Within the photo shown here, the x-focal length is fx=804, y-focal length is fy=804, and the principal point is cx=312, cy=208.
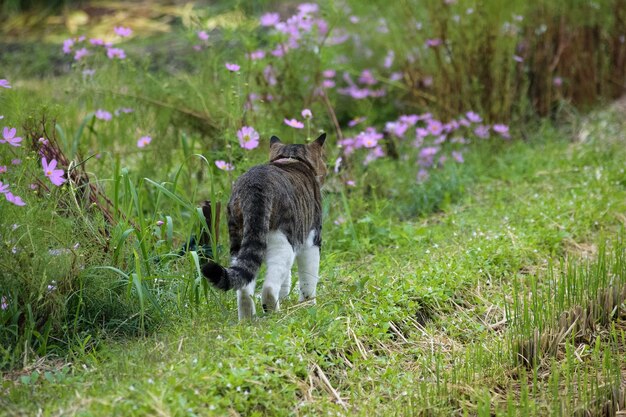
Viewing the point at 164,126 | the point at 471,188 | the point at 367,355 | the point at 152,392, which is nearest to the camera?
the point at 152,392

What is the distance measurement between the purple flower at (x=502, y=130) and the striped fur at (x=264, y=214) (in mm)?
3024

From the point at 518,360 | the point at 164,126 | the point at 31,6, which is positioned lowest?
the point at 518,360

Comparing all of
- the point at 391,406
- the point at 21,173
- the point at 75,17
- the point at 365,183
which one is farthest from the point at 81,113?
the point at 75,17

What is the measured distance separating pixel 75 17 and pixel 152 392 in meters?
10.3

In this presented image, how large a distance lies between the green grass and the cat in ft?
0.49

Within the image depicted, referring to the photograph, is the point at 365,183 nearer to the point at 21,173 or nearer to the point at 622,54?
the point at 21,173

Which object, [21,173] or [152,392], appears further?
[21,173]

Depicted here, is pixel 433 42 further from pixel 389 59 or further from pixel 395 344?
pixel 395 344

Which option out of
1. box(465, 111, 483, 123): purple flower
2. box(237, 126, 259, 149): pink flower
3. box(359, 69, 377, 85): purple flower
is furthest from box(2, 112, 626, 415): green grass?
box(359, 69, 377, 85): purple flower

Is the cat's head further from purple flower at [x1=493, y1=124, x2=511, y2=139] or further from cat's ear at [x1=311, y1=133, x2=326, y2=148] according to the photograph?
purple flower at [x1=493, y1=124, x2=511, y2=139]

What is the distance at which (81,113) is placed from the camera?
261 inches

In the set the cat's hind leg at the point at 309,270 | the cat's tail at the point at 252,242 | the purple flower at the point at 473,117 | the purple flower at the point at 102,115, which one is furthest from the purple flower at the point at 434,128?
the cat's tail at the point at 252,242

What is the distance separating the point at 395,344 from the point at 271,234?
79 centimetres

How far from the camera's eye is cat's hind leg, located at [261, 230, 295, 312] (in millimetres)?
3682
